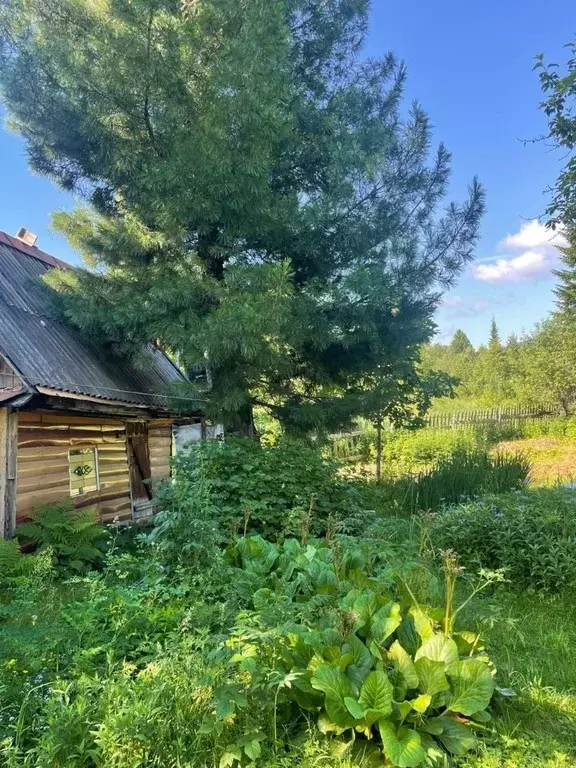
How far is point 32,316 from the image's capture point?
6.65 m

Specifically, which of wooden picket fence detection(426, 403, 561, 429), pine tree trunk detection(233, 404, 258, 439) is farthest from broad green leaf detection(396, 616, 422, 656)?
wooden picket fence detection(426, 403, 561, 429)

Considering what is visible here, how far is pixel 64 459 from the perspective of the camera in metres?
6.15

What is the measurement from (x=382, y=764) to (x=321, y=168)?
7067 millimetres

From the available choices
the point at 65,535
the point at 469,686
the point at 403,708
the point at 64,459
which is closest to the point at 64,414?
the point at 64,459

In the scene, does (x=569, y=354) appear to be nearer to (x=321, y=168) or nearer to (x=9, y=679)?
(x=321, y=168)

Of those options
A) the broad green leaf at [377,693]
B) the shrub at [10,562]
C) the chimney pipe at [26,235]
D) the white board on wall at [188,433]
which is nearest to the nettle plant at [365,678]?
the broad green leaf at [377,693]

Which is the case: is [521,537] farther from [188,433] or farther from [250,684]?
[188,433]

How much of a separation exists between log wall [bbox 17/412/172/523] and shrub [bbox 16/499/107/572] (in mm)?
297

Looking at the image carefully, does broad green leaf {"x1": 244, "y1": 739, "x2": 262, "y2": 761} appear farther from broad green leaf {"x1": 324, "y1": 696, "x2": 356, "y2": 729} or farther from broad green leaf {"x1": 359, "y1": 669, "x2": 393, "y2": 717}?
broad green leaf {"x1": 359, "y1": 669, "x2": 393, "y2": 717}

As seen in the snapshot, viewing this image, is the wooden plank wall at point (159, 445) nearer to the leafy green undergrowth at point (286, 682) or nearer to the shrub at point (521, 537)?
the shrub at point (521, 537)

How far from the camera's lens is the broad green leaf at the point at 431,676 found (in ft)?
6.26

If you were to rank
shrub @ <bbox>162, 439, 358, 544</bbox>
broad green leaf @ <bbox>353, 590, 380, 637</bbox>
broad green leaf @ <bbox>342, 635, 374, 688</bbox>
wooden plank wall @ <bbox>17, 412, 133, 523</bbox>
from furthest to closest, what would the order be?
wooden plank wall @ <bbox>17, 412, 133, 523</bbox> < shrub @ <bbox>162, 439, 358, 544</bbox> < broad green leaf @ <bbox>353, 590, 380, 637</bbox> < broad green leaf @ <bbox>342, 635, 374, 688</bbox>

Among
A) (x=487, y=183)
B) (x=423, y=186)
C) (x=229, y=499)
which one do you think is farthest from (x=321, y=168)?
(x=229, y=499)

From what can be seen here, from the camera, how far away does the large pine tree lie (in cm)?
566
